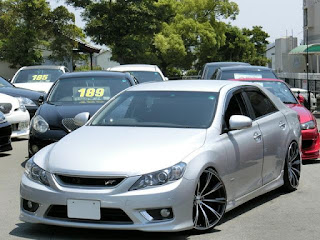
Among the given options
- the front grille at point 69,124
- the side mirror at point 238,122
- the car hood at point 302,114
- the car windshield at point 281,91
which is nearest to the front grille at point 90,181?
the side mirror at point 238,122

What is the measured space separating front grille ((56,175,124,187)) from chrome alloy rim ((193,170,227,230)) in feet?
2.60

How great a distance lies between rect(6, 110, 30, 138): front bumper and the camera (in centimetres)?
1344

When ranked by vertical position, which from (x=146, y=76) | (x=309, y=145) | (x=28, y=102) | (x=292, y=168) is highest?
(x=146, y=76)

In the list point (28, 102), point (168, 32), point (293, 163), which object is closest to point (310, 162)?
point (293, 163)

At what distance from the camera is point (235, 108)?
7.30 meters

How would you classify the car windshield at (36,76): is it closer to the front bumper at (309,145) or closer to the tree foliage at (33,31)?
the front bumper at (309,145)

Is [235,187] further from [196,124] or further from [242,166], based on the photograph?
[196,124]

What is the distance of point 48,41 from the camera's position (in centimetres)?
4428

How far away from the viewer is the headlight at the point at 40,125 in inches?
401

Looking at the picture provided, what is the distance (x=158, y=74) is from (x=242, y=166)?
13.7 metres

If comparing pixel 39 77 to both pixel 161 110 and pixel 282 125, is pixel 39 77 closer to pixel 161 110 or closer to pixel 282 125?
pixel 282 125

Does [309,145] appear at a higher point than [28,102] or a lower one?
lower

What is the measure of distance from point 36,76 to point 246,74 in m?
8.06

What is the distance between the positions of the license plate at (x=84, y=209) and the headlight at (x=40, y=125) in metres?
4.58
